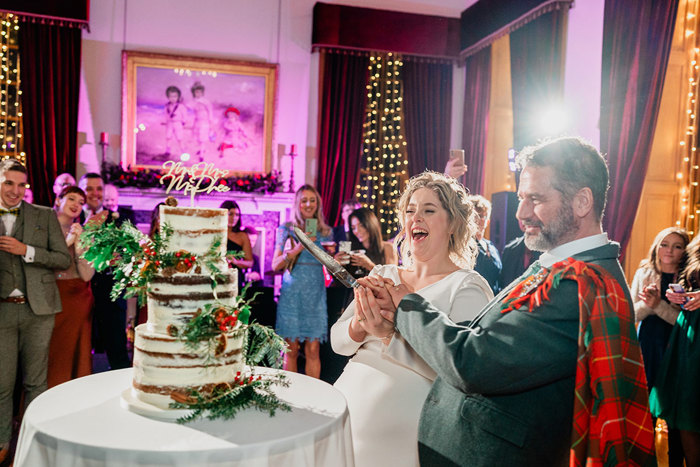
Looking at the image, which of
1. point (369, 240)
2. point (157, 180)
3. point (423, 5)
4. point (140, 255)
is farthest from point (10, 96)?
point (140, 255)

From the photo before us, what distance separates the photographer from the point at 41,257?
3713mm

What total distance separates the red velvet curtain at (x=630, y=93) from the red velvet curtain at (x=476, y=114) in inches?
98.6

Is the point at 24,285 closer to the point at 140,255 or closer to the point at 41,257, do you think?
the point at 41,257

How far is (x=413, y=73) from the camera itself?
8.38 meters

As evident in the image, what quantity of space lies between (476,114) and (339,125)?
1967 millimetres

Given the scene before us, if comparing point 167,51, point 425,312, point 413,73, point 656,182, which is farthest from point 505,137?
point 425,312

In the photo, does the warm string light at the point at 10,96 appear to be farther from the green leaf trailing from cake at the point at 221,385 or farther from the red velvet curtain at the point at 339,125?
the green leaf trailing from cake at the point at 221,385

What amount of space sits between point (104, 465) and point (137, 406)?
28 cm

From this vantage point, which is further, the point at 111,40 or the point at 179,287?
the point at 111,40

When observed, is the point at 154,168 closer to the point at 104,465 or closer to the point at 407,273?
the point at 407,273

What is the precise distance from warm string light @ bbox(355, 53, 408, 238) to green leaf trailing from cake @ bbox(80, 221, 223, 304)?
6606mm

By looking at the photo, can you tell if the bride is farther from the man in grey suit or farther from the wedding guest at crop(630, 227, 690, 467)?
the man in grey suit

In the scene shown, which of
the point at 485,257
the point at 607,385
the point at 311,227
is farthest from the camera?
the point at 311,227

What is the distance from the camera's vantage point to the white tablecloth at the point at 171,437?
55.5 inches
